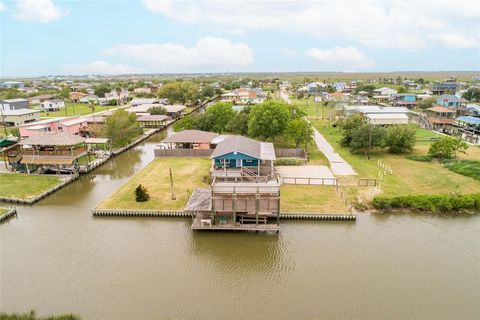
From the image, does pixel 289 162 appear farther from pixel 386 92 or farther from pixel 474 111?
pixel 386 92

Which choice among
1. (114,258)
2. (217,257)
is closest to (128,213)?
(114,258)

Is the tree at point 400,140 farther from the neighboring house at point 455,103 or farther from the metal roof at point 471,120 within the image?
the neighboring house at point 455,103

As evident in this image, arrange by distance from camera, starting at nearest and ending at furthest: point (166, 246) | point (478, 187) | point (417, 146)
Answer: point (166, 246)
point (478, 187)
point (417, 146)

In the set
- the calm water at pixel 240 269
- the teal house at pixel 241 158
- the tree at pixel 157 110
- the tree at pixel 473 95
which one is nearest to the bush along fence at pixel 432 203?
the calm water at pixel 240 269

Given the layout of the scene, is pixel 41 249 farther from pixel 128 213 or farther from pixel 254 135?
pixel 254 135

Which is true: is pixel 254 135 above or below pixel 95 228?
above

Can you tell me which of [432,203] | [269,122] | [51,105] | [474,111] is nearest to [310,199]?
[432,203]

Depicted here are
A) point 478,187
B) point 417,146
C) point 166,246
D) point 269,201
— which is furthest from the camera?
point 417,146
